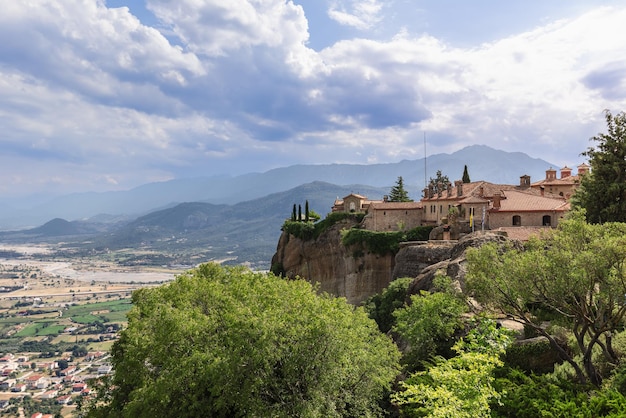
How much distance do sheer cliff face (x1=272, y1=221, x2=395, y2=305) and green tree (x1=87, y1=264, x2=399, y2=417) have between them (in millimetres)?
33842

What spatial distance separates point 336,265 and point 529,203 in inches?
1091

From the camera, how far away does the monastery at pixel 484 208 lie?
157 feet

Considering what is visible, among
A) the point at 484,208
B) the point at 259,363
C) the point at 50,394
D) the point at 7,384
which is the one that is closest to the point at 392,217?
the point at 484,208

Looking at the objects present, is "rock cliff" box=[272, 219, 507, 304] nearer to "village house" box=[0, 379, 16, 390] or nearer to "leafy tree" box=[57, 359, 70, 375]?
"village house" box=[0, 379, 16, 390]

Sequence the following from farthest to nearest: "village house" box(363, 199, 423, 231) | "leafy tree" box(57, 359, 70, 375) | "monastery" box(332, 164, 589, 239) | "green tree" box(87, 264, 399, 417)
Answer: "leafy tree" box(57, 359, 70, 375)
"village house" box(363, 199, 423, 231)
"monastery" box(332, 164, 589, 239)
"green tree" box(87, 264, 399, 417)

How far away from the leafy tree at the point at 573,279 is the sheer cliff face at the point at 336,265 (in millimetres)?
34782

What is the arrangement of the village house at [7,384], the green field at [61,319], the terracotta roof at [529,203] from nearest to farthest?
the terracotta roof at [529,203], the village house at [7,384], the green field at [61,319]

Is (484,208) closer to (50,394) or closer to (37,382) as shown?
(50,394)

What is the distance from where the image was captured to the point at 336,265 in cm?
6347

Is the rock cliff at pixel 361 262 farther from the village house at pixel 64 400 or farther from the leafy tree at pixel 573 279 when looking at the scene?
the village house at pixel 64 400

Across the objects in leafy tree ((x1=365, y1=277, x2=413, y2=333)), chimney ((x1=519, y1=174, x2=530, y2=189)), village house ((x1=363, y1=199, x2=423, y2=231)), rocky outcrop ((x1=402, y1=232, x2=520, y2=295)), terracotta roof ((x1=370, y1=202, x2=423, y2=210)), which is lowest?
leafy tree ((x1=365, y1=277, x2=413, y2=333))

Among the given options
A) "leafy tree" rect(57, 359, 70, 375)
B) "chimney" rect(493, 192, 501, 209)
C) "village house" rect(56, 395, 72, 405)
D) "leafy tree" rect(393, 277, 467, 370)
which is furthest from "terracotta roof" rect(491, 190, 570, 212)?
"leafy tree" rect(57, 359, 70, 375)

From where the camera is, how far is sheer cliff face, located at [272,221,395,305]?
56906 mm

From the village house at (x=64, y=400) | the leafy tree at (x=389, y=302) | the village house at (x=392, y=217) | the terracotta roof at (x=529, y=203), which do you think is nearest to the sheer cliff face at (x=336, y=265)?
the village house at (x=392, y=217)
